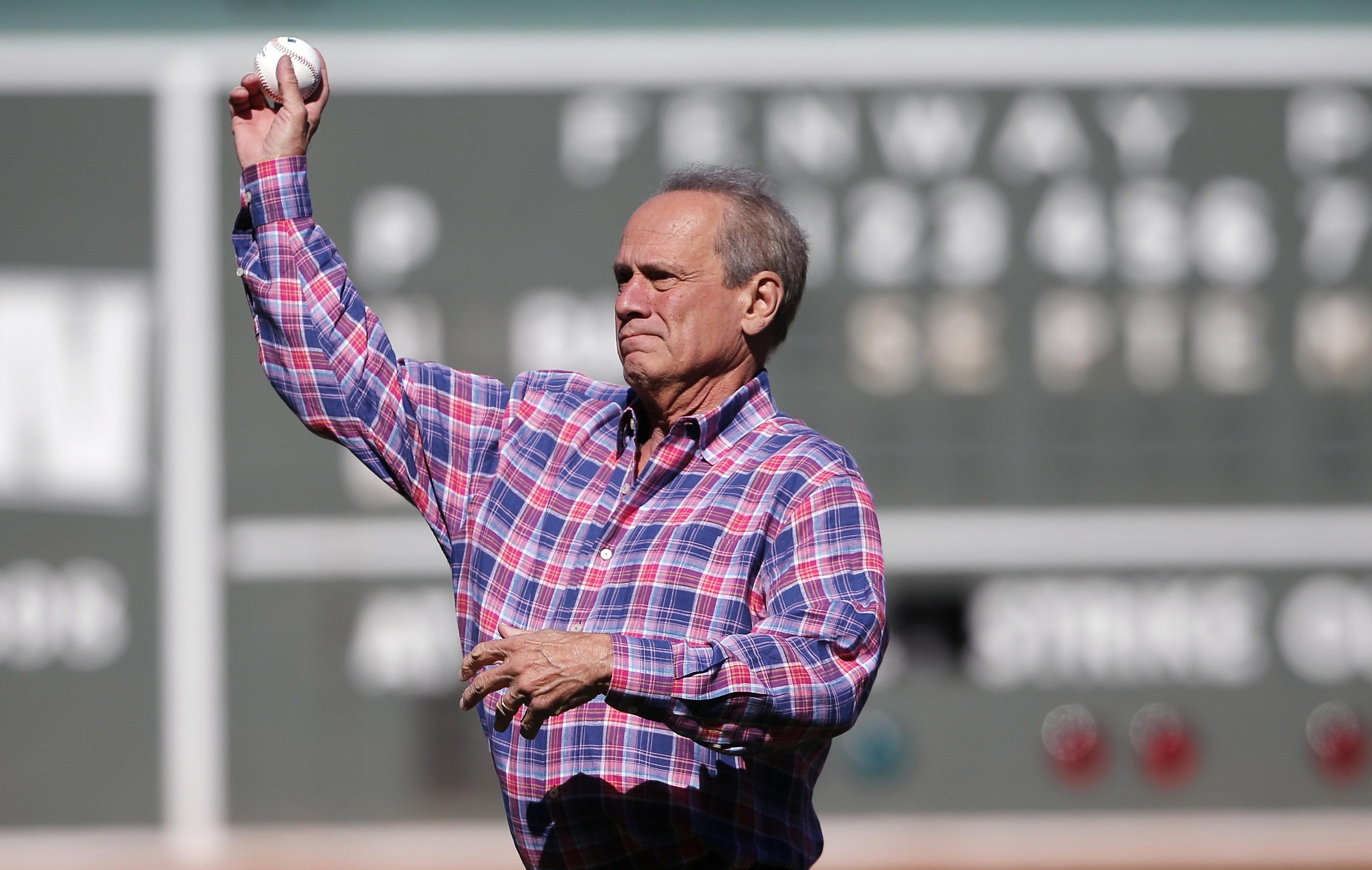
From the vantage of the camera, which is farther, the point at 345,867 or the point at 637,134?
the point at 637,134

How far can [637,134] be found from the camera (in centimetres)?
427

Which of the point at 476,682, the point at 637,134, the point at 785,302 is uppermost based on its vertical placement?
the point at 637,134

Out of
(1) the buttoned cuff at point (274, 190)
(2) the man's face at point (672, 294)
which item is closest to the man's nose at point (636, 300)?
(2) the man's face at point (672, 294)

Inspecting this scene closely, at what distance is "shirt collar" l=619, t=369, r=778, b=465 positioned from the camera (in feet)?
5.60

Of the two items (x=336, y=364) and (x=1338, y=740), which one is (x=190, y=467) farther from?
(x=1338, y=740)

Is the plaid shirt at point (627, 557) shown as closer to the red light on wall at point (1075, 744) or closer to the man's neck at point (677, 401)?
the man's neck at point (677, 401)

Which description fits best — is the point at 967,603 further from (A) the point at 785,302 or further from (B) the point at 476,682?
(B) the point at 476,682

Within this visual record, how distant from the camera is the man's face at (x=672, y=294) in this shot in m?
1.73

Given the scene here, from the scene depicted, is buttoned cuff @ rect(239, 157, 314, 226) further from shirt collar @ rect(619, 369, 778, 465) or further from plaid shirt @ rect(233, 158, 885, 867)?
shirt collar @ rect(619, 369, 778, 465)

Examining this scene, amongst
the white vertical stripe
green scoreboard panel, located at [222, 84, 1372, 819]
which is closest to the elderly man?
green scoreboard panel, located at [222, 84, 1372, 819]

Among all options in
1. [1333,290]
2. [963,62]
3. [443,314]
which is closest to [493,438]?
[443,314]

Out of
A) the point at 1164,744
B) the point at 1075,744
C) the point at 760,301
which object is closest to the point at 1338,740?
the point at 1164,744

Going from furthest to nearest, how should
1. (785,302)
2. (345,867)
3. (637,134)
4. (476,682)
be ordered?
(637,134)
(345,867)
(785,302)
(476,682)

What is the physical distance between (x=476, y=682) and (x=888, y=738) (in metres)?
2.94
